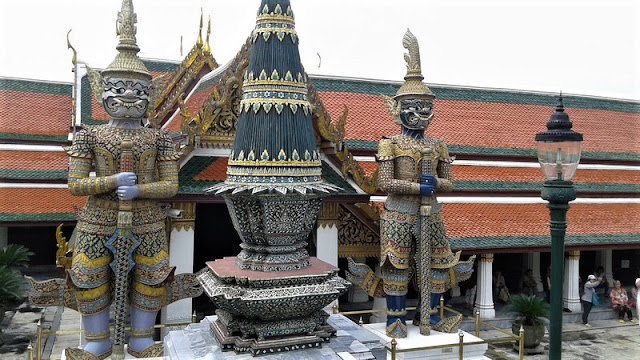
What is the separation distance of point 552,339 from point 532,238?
30.3 feet

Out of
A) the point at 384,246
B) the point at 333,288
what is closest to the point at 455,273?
the point at 384,246

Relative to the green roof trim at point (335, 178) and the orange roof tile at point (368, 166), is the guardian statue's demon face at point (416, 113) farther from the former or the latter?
the orange roof tile at point (368, 166)

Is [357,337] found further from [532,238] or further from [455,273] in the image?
[532,238]

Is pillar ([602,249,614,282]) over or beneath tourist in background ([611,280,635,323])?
over

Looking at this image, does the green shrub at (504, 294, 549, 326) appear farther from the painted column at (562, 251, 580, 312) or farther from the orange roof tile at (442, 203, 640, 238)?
the painted column at (562, 251, 580, 312)

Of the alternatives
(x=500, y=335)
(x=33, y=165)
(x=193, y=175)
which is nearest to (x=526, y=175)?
(x=500, y=335)

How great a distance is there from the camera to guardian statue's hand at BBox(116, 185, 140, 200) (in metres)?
6.43

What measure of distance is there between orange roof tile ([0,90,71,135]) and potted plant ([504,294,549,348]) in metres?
15.5

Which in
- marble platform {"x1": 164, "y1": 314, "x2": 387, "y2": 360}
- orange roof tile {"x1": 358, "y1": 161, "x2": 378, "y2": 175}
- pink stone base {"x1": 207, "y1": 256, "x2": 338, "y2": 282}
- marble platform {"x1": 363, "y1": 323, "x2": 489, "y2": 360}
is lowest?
marble platform {"x1": 363, "y1": 323, "x2": 489, "y2": 360}

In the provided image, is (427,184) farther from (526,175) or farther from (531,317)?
(526,175)

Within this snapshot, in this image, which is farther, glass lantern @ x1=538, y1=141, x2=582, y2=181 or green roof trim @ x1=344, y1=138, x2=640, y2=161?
green roof trim @ x1=344, y1=138, x2=640, y2=161

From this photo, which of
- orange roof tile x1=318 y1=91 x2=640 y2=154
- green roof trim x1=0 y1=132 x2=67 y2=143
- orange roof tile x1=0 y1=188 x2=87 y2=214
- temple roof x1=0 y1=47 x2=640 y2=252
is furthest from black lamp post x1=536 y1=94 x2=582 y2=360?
green roof trim x1=0 y1=132 x2=67 y2=143

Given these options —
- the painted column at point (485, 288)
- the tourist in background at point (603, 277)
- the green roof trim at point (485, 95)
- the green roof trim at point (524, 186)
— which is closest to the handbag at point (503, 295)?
the painted column at point (485, 288)

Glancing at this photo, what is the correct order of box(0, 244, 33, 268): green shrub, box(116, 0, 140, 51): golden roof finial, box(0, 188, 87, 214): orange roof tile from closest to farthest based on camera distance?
box(116, 0, 140, 51): golden roof finial → box(0, 244, 33, 268): green shrub → box(0, 188, 87, 214): orange roof tile
